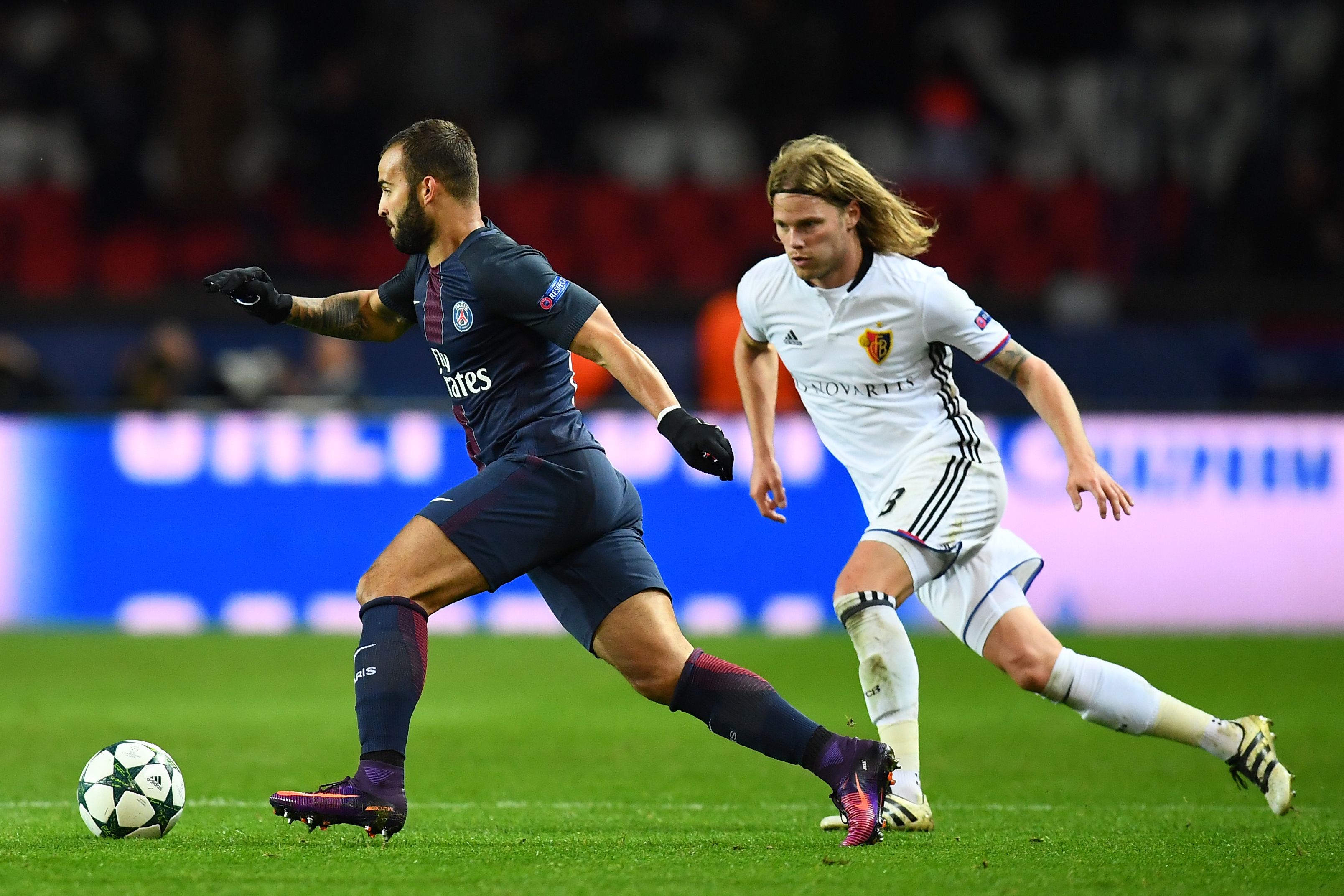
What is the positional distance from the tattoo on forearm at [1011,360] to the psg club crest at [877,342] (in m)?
0.31

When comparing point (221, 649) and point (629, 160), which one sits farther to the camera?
point (629, 160)

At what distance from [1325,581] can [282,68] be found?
10.9m

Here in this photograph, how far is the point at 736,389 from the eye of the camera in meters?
12.5

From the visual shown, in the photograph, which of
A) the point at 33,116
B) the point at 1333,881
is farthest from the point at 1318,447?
the point at 33,116

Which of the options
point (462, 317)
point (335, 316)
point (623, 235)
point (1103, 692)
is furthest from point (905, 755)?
point (623, 235)

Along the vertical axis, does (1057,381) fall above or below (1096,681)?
above

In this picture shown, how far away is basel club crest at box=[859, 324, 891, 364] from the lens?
5.14 meters

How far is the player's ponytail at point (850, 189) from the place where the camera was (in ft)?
16.5

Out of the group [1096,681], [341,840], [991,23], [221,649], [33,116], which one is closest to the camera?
[341,840]

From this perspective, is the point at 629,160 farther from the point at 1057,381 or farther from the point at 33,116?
the point at 1057,381

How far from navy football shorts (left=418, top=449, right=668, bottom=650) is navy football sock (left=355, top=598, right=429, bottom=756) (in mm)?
244

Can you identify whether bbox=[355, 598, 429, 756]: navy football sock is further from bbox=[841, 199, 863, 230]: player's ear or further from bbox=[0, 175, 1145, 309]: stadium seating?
bbox=[0, 175, 1145, 309]: stadium seating

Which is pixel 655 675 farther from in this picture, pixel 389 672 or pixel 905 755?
pixel 905 755

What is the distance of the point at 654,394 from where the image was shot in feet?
14.5
